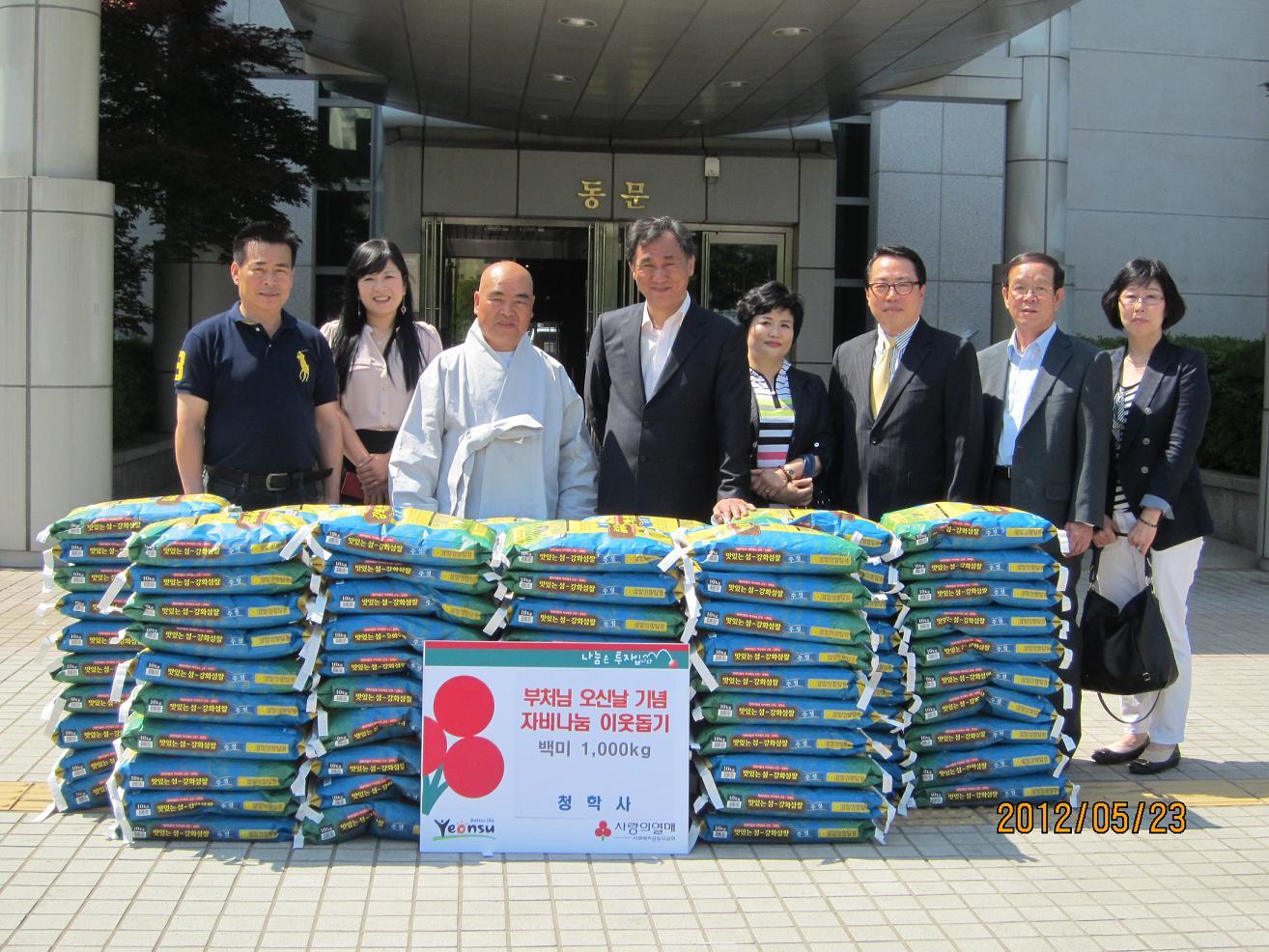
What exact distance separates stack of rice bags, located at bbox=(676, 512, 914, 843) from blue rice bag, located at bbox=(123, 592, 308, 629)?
1318mm

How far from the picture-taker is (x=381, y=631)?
4055mm

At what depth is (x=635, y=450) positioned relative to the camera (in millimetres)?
4922

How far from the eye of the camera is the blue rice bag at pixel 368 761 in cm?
404

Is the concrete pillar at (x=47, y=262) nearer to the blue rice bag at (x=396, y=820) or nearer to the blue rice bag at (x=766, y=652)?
the blue rice bag at (x=396, y=820)

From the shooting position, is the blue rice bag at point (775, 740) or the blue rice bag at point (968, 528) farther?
the blue rice bag at point (968, 528)

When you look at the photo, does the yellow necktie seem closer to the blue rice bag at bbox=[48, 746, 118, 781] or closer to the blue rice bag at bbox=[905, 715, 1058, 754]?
the blue rice bag at bbox=[905, 715, 1058, 754]

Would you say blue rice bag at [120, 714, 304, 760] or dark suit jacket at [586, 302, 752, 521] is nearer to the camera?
blue rice bag at [120, 714, 304, 760]

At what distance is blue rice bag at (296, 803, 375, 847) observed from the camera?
4.04 meters

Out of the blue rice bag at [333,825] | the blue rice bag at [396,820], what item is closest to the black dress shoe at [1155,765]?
the blue rice bag at [396,820]

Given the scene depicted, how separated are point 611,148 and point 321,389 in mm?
9413

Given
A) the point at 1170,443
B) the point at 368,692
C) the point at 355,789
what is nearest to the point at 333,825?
the point at 355,789

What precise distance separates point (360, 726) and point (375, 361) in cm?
205

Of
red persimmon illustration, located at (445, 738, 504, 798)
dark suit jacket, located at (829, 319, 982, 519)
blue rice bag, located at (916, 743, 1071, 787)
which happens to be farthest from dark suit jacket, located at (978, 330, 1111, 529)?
red persimmon illustration, located at (445, 738, 504, 798)

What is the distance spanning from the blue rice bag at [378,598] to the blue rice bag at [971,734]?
1.77 m
